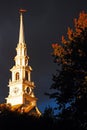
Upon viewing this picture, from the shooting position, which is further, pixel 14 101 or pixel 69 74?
pixel 14 101

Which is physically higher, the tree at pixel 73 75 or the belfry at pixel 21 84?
the belfry at pixel 21 84

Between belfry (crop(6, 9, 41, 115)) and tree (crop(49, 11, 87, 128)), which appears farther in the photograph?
belfry (crop(6, 9, 41, 115))

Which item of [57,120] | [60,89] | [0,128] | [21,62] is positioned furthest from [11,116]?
[21,62]

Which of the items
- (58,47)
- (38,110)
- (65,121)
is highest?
(38,110)

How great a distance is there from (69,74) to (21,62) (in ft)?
272

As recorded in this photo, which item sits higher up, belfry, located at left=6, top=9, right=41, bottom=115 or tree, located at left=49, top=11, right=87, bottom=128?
belfry, located at left=6, top=9, right=41, bottom=115

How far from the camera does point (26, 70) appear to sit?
133250 mm

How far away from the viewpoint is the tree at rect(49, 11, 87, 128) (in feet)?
162

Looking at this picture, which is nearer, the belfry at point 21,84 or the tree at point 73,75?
the tree at point 73,75

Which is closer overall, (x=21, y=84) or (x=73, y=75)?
(x=73, y=75)

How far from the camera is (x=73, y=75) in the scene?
5109cm

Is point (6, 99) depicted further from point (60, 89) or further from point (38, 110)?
point (60, 89)

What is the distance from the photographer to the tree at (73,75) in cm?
4941

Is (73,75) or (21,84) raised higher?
(21,84)
